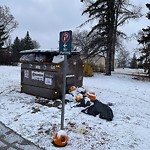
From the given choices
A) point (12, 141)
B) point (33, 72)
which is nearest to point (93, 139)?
point (12, 141)

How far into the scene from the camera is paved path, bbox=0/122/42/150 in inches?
162

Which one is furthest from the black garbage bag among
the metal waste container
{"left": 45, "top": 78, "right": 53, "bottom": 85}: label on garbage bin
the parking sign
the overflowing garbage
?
the parking sign

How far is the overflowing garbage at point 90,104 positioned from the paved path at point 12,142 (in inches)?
81.1

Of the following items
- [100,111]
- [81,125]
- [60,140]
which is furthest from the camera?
[100,111]

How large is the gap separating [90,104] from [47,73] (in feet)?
6.35

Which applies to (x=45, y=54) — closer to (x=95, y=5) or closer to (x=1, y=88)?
(x=1, y=88)

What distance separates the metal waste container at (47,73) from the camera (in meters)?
7.14

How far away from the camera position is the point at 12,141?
4.37 metres

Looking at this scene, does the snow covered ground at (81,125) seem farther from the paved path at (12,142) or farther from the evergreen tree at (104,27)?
the evergreen tree at (104,27)

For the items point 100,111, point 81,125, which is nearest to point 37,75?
point 100,111

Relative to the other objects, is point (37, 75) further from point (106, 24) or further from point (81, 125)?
point (106, 24)

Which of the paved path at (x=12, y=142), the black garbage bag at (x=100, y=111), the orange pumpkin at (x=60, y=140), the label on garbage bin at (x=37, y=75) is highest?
the label on garbage bin at (x=37, y=75)

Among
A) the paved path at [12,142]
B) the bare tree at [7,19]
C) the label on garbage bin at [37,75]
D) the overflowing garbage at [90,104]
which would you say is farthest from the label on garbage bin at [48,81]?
the bare tree at [7,19]

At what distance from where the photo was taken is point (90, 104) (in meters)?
6.41
